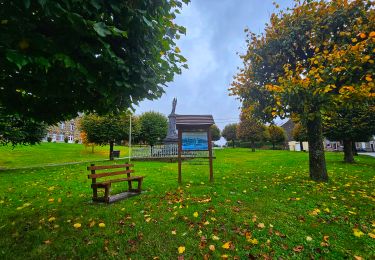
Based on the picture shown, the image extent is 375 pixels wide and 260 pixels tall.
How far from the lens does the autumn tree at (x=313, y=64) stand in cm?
650

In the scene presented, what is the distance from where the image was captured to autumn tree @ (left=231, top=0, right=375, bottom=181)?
6500 millimetres

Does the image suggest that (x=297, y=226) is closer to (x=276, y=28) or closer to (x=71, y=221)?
(x=71, y=221)

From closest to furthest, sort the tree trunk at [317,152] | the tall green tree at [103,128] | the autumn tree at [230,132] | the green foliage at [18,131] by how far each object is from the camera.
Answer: the tree trunk at [317,152] → the green foliage at [18,131] → the tall green tree at [103,128] → the autumn tree at [230,132]

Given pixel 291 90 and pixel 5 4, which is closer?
pixel 5 4

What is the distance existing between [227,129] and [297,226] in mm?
61689

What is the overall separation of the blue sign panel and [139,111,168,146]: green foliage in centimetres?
1972

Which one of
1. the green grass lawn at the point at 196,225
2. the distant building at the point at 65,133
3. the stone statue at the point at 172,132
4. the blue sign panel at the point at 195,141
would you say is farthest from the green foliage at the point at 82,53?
the distant building at the point at 65,133

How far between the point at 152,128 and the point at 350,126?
20.8m

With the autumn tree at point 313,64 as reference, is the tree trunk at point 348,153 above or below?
below

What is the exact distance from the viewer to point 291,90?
6.59 metres

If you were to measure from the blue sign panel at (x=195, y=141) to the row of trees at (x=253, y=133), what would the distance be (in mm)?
13634

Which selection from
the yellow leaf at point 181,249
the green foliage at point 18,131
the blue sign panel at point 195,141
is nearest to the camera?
the yellow leaf at point 181,249

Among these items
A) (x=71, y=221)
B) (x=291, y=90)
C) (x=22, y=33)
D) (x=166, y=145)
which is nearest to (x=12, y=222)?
(x=71, y=221)

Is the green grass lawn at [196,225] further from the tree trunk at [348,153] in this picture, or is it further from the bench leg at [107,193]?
the tree trunk at [348,153]
